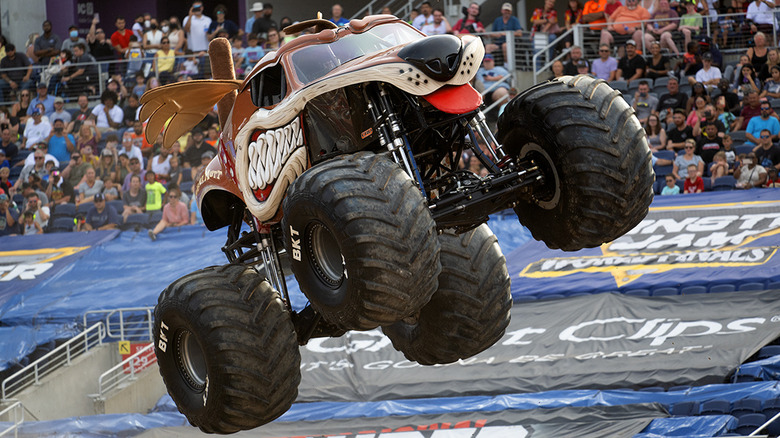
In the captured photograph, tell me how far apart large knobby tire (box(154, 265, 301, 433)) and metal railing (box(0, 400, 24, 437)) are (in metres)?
7.32

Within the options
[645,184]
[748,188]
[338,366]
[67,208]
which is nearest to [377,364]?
[338,366]

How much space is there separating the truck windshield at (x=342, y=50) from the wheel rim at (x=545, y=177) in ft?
2.98

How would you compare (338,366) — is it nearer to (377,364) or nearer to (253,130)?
(377,364)

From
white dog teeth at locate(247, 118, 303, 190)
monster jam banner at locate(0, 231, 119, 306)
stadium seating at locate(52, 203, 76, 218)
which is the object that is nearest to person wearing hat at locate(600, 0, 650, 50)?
monster jam banner at locate(0, 231, 119, 306)

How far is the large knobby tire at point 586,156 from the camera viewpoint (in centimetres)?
623

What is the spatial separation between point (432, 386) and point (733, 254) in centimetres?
382

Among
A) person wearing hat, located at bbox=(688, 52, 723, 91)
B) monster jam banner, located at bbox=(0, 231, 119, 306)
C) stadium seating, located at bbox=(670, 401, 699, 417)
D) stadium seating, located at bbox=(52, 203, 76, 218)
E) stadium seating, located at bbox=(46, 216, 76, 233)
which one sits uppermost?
person wearing hat, located at bbox=(688, 52, 723, 91)

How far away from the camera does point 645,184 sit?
20.8ft

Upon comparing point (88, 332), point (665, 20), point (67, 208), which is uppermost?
point (665, 20)

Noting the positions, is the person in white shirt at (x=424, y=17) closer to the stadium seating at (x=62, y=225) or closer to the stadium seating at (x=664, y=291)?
the stadium seating at (x=62, y=225)

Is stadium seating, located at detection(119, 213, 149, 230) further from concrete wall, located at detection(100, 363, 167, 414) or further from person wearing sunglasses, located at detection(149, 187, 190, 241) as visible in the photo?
concrete wall, located at detection(100, 363, 167, 414)

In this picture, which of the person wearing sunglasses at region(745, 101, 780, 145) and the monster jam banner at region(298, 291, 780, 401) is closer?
the monster jam banner at region(298, 291, 780, 401)

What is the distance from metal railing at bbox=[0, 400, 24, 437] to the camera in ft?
44.7

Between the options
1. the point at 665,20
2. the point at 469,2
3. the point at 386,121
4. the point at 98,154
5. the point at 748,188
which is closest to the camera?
the point at 386,121
